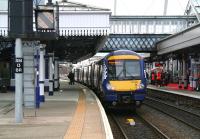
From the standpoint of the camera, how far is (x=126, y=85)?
22.9m

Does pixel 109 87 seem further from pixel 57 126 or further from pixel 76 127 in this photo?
pixel 76 127

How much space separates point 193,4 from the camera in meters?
87.2

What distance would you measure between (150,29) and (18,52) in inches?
2193

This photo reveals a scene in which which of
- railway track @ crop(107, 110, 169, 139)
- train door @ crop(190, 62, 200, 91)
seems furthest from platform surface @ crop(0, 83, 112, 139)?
train door @ crop(190, 62, 200, 91)

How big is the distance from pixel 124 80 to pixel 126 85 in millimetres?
298

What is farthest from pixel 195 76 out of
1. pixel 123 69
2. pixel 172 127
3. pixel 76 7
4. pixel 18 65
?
pixel 18 65

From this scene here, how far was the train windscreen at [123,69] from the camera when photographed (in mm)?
23250

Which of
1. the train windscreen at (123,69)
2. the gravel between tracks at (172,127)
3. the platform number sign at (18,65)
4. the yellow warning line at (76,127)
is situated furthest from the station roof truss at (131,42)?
the platform number sign at (18,65)

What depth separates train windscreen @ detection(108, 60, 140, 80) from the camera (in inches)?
915

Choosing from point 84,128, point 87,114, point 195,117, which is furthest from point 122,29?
point 84,128

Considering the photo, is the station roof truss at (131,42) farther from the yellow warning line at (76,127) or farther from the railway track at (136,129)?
the yellow warning line at (76,127)

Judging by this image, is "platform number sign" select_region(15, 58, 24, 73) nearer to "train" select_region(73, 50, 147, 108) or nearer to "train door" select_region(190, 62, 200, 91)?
"train" select_region(73, 50, 147, 108)

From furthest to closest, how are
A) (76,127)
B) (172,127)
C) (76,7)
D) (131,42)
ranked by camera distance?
(131,42), (76,7), (172,127), (76,127)

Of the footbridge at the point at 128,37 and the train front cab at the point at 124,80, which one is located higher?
the footbridge at the point at 128,37
